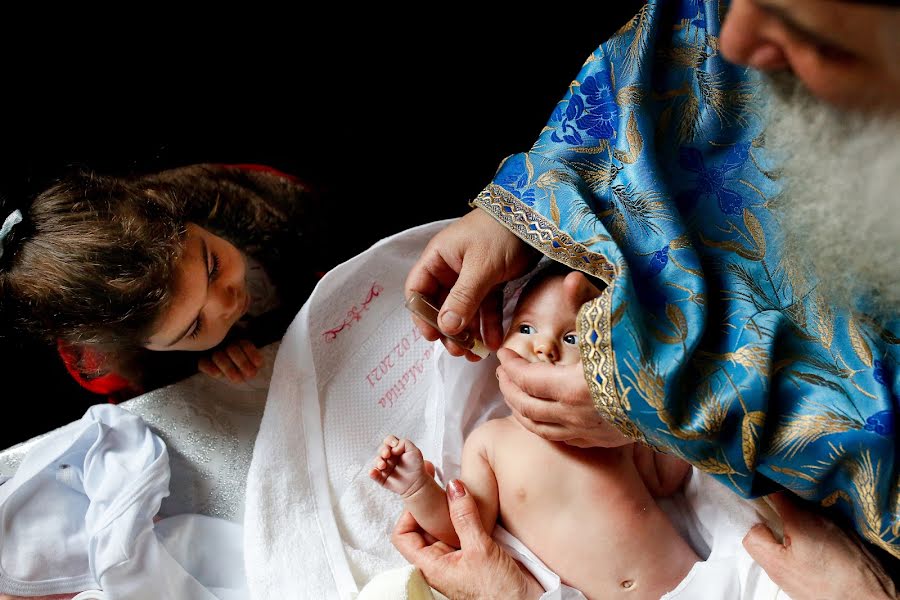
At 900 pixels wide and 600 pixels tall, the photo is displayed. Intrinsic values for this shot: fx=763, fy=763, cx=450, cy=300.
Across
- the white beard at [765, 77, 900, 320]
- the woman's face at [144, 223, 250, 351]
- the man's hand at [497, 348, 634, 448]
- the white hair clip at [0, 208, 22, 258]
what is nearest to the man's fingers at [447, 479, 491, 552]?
the man's hand at [497, 348, 634, 448]

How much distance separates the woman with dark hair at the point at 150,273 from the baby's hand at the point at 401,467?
377 mm

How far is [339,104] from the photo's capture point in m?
1.80

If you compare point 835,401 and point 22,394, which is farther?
point 22,394

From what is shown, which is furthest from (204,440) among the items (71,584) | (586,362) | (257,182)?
(586,362)

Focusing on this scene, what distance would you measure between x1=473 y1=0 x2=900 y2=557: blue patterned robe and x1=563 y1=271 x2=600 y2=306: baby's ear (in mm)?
64

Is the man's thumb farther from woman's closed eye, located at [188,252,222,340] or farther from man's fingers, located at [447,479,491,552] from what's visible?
woman's closed eye, located at [188,252,222,340]

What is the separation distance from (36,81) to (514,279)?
1126 millimetres

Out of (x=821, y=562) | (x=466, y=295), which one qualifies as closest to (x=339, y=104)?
(x=466, y=295)

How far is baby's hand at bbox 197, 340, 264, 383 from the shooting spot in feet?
4.71

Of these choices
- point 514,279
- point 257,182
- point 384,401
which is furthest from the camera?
point 257,182

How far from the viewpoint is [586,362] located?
894 millimetres

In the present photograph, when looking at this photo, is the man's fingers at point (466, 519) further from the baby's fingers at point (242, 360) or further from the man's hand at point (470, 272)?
the baby's fingers at point (242, 360)

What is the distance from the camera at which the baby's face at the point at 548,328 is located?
3.65 ft

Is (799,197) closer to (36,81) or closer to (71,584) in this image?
(71,584)
